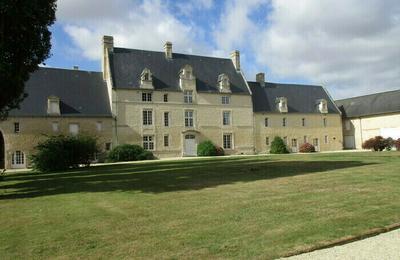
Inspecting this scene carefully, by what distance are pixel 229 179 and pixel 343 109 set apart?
4126 centimetres

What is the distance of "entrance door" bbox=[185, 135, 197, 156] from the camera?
3859 cm

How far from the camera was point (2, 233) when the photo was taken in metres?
6.82

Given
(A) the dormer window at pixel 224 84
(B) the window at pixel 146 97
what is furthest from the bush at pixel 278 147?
(B) the window at pixel 146 97

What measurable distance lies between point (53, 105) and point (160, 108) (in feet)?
29.2

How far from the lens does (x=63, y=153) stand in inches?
938

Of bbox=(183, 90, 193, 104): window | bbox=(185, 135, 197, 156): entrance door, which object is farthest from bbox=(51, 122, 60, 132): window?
bbox=(183, 90, 193, 104): window

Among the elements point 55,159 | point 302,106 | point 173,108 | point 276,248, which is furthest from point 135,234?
point 302,106

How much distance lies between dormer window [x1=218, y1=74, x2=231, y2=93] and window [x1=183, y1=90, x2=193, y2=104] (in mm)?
3102

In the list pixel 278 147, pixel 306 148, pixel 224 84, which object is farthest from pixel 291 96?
pixel 224 84

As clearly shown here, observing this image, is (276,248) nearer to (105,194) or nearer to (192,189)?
(192,189)

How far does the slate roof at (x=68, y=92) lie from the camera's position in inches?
1330

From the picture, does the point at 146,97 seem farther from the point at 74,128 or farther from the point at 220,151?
the point at 220,151

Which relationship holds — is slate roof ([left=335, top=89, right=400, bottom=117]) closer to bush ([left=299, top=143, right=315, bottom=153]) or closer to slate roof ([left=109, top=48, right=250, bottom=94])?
bush ([left=299, top=143, right=315, bottom=153])

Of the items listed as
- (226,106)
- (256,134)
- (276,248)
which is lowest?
(276,248)
